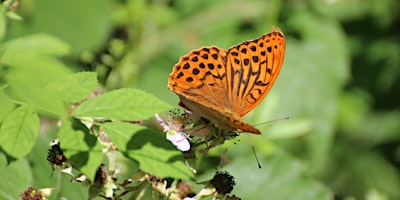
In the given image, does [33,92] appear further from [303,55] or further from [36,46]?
[303,55]

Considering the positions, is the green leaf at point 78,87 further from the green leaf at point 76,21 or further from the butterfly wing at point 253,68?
the green leaf at point 76,21

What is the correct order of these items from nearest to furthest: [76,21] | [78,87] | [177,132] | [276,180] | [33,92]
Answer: [33,92], [78,87], [177,132], [276,180], [76,21]

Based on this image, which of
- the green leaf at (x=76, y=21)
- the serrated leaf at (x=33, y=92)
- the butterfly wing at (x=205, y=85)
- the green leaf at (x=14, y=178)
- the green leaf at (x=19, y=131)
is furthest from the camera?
the green leaf at (x=76, y=21)

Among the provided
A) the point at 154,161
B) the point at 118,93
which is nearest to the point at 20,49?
the point at 118,93

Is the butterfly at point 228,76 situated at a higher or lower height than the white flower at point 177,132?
higher

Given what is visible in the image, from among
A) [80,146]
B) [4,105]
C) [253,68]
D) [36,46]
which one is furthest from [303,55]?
[4,105]

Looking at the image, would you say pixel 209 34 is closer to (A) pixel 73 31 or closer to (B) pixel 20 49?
(A) pixel 73 31

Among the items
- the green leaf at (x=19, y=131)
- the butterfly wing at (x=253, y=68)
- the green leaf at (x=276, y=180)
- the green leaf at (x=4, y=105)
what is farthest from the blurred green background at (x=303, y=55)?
the green leaf at (x=4, y=105)

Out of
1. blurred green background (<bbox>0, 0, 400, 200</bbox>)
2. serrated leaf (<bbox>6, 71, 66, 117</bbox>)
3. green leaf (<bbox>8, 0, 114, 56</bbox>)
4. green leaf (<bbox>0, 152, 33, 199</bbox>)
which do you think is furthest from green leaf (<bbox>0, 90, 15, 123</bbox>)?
green leaf (<bbox>8, 0, 114, 56</bbox>)
